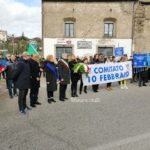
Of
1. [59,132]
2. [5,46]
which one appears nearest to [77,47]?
[59,132]

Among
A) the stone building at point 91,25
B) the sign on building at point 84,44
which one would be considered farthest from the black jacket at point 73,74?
the sign on building at point 84,44

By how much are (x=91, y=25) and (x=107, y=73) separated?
1535cm

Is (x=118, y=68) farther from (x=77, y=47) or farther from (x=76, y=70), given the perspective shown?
(x=77, y=47)

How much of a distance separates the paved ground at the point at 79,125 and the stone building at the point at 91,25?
18147mm

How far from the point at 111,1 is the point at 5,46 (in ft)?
142

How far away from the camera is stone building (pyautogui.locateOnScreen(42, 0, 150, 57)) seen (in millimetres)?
28625

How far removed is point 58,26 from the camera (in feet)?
94.5

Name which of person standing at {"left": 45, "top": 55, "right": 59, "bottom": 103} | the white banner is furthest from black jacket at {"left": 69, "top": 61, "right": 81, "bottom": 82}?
person standing at {"left": 45, "top": 55, "right": 59, "bottom": 103}

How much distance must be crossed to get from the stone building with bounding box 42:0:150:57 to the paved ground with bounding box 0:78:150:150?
18147mm

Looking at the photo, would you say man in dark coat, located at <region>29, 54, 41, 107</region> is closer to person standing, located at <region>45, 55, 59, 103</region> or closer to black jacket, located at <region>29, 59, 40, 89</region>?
black jacket, located at <region>29, 59, 40, 89</region>

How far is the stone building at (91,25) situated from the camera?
2862 centimetres

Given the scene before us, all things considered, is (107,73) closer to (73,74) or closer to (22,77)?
(73,74)

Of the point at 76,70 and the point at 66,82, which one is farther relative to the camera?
the point at 76,70

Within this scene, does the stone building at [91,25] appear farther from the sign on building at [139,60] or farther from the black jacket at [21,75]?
the black jacket at [21,75]
